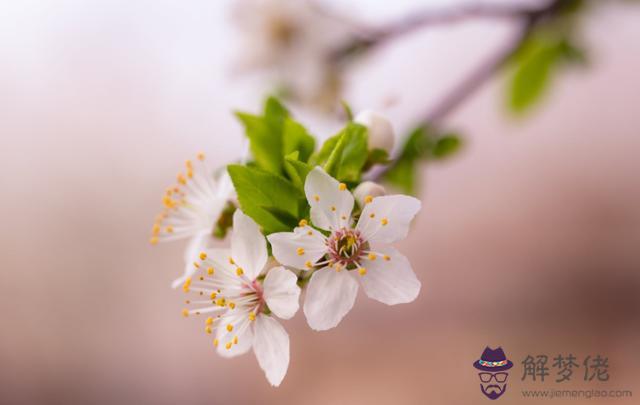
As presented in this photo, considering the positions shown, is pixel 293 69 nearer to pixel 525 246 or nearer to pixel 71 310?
pixel 525 246

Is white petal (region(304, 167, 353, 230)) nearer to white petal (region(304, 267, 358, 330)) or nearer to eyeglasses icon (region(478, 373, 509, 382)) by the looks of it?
white petal (region(304, 267, 358, 330))

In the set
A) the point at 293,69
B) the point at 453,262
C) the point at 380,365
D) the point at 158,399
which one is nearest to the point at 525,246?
the point at 453,262

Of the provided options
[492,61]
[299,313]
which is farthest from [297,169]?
[299,313]

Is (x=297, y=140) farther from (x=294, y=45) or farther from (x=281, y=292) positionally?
(x=294, y=45)

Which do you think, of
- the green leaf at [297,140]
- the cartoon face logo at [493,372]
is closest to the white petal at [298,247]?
the green leaf at [297,140]

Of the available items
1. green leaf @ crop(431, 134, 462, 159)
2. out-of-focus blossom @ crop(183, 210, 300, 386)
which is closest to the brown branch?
green leaf @ crop(431, 134, 462, 159)

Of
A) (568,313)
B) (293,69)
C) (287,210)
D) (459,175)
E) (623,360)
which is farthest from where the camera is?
(459,175)

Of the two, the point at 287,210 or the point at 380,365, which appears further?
the point at 380,365
